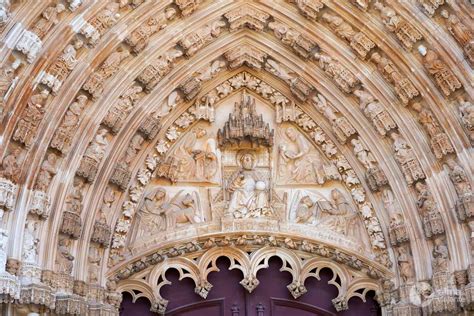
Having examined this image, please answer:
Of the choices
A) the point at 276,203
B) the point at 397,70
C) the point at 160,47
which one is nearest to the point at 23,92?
the point at 160,47

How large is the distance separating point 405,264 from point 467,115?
154 centimetres

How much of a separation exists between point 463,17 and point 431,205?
1.75m

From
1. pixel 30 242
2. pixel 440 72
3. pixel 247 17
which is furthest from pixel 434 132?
pixel 30 242

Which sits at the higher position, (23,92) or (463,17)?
(463,17)

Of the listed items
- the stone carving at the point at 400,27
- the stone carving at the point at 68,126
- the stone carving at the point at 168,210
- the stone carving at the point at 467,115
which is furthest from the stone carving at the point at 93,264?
the stone carving at the point at 467,115

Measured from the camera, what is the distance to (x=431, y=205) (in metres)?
8.41

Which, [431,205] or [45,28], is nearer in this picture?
[45,28]

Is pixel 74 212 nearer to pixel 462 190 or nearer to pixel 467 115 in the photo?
pixel 462 190

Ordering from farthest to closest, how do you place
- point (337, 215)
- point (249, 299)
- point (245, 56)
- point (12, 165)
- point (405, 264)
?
point (245, 56), point (337, 215), point (249, 299), point (405, 264), point (12, 165)

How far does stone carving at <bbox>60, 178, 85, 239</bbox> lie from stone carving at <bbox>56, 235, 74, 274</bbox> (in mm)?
82

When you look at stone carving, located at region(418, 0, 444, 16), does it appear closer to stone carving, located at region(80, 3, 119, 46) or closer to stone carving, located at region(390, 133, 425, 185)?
stone carving, located at region(390, 133, 425, 185)

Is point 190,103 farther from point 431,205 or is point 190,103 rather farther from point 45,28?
point 431,205

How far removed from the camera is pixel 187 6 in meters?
8.79

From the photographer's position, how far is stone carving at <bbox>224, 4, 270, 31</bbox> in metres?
9.05
